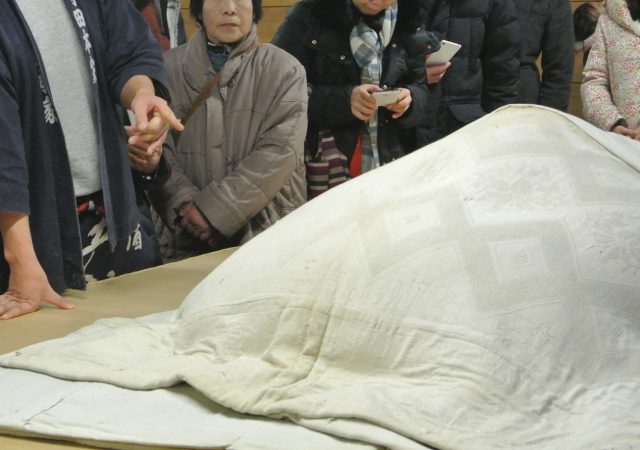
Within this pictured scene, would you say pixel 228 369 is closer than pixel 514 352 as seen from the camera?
No

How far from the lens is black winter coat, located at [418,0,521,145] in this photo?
343cm

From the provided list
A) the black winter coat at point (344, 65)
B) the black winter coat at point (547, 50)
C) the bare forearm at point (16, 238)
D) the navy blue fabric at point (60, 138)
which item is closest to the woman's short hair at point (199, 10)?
the black winter coat at point (344, 65)

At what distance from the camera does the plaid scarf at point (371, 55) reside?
10.0 feet

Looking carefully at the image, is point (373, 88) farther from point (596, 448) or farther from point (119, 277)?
point (596, 448)

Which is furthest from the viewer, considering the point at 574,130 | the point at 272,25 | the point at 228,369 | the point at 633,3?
the point at 272,25

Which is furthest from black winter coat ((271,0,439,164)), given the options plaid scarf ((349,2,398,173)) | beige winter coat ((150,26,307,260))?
beige winter coat ((150,26,307,260))

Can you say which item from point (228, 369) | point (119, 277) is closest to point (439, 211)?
point (228, 369)

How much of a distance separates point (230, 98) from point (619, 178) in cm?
153

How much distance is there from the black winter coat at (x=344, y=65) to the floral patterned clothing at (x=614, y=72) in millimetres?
854

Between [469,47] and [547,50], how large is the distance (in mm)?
Result: 638

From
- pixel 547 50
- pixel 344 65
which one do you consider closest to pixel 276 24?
pixel 547 50

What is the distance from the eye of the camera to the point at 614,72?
3639mm

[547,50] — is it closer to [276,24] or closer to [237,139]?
[276,24]

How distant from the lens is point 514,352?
1438mm
